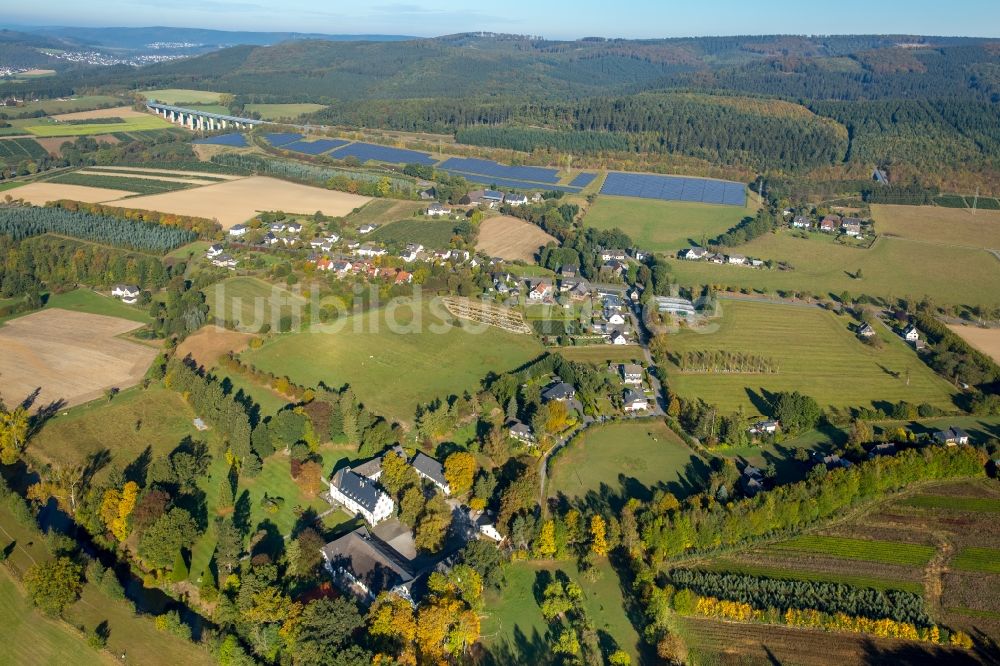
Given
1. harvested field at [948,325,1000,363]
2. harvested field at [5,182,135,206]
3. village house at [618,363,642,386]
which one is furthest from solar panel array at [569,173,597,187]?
harvested field at [5,182,135,206]

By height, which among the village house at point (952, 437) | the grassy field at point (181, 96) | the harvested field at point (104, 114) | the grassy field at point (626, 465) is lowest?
the grassy field at point (626, 465)

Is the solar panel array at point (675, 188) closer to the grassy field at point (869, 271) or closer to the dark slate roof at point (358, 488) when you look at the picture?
the grassy field at point (869, 271)

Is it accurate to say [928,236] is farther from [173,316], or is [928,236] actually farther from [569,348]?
[173,316]

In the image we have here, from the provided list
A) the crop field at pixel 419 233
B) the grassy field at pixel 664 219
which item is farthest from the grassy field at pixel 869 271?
the crop field at pixel 419 233

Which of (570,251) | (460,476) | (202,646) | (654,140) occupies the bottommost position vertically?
(202,646)

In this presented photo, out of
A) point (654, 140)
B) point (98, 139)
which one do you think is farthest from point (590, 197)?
point (98, 139)

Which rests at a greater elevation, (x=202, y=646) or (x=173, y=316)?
(x=173, y=316)
